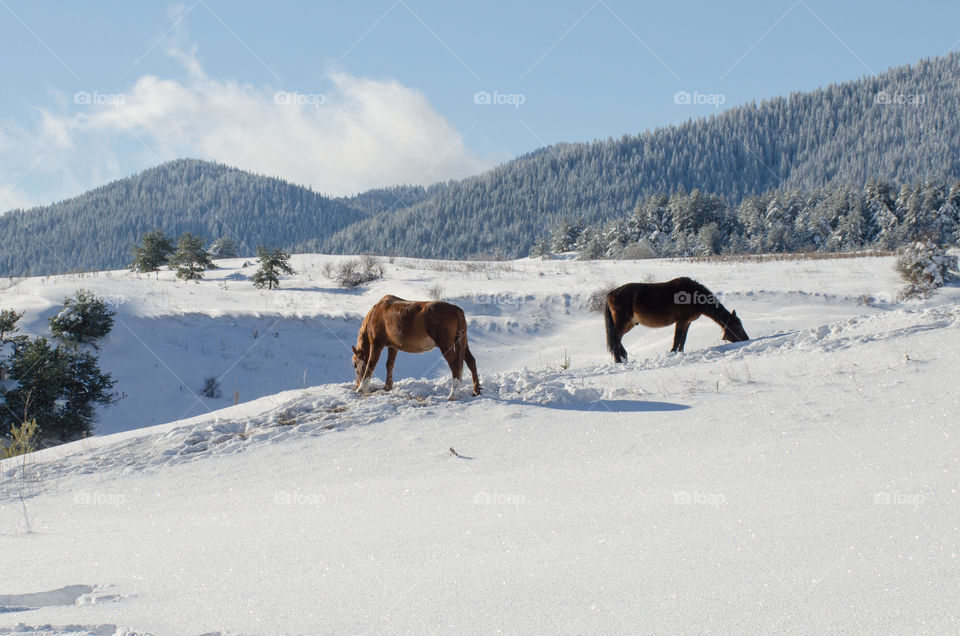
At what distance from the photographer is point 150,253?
32.9 metres

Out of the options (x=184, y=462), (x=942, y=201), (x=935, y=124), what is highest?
(x=935, y=124)

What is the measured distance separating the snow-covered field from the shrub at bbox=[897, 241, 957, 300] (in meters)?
15.3

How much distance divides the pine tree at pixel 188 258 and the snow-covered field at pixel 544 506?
2489 centimetres

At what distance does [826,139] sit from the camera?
7234 inches

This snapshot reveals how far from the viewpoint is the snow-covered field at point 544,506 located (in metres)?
2.17

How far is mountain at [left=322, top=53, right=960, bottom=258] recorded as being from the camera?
14825cm

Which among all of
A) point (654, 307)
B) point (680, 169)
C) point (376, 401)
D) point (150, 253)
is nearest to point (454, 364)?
point (376, 401)

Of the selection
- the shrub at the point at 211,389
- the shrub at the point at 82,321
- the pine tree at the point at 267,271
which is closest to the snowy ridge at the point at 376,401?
the shrub at the point at 211,389

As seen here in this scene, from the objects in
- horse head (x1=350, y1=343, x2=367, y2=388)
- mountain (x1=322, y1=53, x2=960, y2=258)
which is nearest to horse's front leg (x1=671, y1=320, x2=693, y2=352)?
horse head (x1=350, y1=343, x2=367, y2=388)

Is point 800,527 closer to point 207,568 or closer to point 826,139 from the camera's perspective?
point 207,568

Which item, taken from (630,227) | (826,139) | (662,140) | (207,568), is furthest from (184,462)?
(826,139)

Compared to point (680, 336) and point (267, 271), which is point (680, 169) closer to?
point (267, 271)

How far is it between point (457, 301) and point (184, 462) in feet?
55.6

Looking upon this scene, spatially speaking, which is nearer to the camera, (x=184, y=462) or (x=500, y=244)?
(x=184, y=462)
